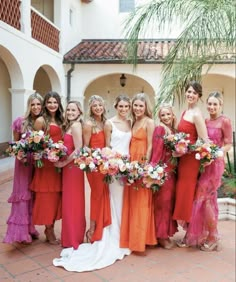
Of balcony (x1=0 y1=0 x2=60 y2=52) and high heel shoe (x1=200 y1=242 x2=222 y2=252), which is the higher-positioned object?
balcony (x1=0 y1=0 x2=60 y2=52)

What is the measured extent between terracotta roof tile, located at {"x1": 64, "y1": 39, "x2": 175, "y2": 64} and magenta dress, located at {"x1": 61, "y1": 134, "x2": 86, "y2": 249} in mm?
8961

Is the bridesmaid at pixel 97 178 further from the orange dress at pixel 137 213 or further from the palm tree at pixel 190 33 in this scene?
the palm tree at pixel 190 33

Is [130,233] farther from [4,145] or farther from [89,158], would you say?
[4,145]

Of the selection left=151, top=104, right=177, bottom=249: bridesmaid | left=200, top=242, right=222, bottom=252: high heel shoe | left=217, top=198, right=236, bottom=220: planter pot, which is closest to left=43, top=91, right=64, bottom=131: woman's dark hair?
left=151, top=104, right=177, bottom=249: bridesmaid

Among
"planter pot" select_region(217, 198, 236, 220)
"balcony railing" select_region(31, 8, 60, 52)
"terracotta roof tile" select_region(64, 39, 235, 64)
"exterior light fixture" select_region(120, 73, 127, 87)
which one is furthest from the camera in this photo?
"exterior light fixture" select_region(120, 73, 127, 87)

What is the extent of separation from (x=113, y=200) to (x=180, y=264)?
1050mm

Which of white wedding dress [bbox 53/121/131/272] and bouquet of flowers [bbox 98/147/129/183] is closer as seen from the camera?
bouquet of flowers [bbox 98/147/129/183]

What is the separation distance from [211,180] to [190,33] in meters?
3.10

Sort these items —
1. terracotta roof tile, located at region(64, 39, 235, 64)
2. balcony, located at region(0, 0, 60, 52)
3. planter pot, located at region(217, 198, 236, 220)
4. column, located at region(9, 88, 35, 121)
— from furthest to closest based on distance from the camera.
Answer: terracotta roof tile, located at region(64, 39, 235, 64) → column, located at region(9, 88, 35, 121) → balcony, located at region(0, 0, 60, 52) → planter pot, located at region(217, 198, 236, 220)

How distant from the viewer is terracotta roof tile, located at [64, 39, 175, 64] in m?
12.7

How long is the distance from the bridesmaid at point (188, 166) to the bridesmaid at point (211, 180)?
91 millimetres

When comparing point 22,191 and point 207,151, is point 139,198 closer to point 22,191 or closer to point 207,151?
point 207,151

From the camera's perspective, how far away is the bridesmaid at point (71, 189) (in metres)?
3.82

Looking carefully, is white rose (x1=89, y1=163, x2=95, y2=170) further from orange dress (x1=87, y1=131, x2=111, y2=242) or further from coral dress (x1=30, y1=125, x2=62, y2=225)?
coral dress (x1=30, y1=125, x2=62, y2=225)
